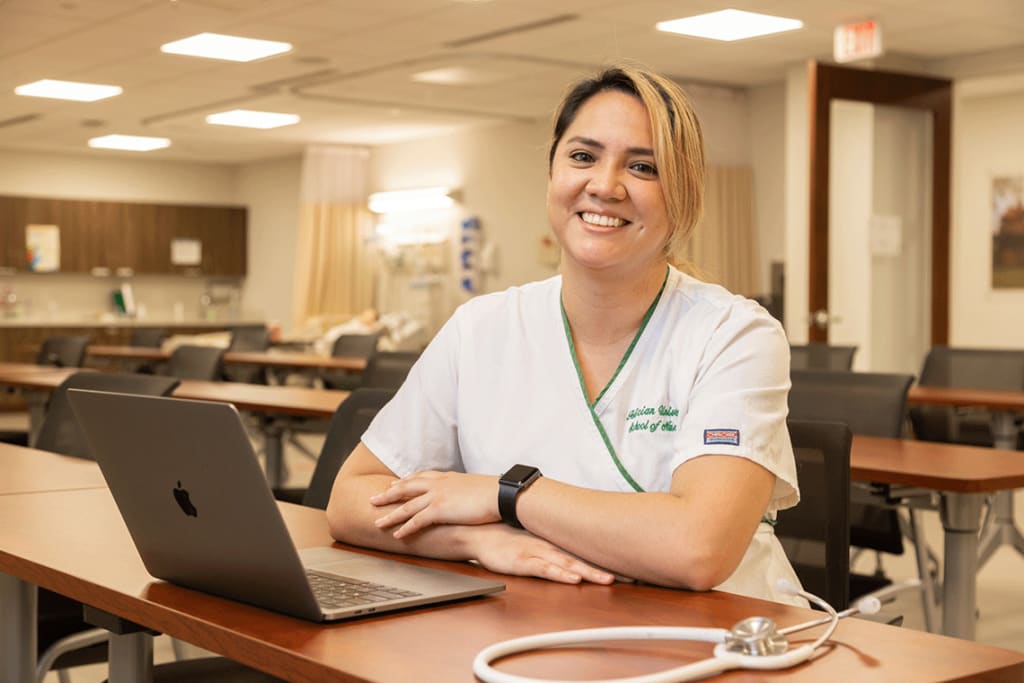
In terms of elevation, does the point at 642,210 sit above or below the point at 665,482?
above

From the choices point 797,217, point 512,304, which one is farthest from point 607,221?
point 797,217

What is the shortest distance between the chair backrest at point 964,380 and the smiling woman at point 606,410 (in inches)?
147

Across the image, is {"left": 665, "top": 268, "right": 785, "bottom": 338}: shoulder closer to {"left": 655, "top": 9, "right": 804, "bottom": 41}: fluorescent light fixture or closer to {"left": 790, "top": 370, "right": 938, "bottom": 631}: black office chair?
{"left": 790, "top": 370, "right": 938, "bottom": 631}: black office chair

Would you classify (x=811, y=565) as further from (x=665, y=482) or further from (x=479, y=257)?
(x=479, y=257)

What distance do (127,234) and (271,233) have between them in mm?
1602

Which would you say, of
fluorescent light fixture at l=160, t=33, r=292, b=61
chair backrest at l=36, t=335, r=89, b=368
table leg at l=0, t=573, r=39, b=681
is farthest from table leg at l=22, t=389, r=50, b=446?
table leg at l=0, t=573, r=39, b=681

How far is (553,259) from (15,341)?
5855 mm

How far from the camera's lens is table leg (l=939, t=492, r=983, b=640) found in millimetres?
2785

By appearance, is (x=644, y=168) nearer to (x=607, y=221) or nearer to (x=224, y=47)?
(x=607, y=221)

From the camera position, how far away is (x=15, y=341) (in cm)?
1305

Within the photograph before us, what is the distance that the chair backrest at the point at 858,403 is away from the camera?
3303 mm

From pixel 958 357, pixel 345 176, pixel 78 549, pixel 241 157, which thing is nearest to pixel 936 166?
pixel 958 357

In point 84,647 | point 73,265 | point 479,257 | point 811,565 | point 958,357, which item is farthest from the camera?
point 73,265

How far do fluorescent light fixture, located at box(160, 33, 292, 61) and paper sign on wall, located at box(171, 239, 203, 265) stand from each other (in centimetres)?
674
